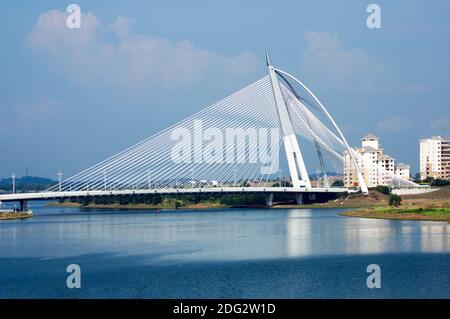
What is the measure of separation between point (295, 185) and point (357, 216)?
1244 cm

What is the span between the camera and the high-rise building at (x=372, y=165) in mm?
59656

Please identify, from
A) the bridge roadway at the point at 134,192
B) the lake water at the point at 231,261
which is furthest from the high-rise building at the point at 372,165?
the lake water at the point at 231,261

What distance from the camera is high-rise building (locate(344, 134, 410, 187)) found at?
59.7 m

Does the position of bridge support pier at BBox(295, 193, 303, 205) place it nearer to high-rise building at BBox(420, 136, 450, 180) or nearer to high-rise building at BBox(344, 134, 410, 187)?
high-rise building at BBox(344, 134, 410, 187)

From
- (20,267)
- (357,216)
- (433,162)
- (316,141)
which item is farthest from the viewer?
(433,162)

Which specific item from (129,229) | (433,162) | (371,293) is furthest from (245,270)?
(433,162)

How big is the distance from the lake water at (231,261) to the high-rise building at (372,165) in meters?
28.7

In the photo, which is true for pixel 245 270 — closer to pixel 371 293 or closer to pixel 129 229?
pixel 371 293

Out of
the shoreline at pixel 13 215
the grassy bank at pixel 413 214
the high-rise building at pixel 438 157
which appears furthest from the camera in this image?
the high-rise building at pixel 438 157

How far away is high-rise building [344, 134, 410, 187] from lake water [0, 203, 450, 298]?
2867 centimetres

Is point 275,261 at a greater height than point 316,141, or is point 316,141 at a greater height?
point 316,141

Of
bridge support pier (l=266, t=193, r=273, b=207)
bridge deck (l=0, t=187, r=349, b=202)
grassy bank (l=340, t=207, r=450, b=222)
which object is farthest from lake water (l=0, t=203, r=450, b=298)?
bridge support pier (l=266, t=193, r=273, b=207)

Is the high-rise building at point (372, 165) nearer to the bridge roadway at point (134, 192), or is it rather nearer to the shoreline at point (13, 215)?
the bridge roadway at point (134, 192)

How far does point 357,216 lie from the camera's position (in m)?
36.6
